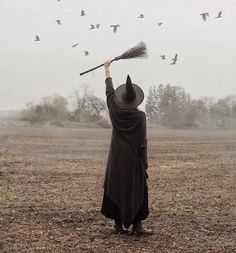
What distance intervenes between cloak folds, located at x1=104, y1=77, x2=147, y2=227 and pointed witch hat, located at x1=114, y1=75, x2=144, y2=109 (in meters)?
0.07

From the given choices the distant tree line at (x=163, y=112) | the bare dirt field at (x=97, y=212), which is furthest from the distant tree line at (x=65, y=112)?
the bare dirt field at (x=97, y=212)

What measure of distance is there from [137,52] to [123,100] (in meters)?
0.87

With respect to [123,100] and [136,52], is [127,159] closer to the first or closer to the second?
[123,100]

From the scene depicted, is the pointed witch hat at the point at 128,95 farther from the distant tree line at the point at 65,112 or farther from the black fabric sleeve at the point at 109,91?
the distant tree line at the point at 65,112

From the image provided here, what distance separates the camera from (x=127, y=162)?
8.02m

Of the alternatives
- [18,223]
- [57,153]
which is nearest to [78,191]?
[18,223]

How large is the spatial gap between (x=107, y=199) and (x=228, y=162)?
13041mm

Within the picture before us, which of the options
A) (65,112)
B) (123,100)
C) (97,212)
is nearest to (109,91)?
(123,100)

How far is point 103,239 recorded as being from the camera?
26.0 ft

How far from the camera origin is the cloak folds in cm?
797

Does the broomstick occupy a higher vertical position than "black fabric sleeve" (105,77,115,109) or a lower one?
higher

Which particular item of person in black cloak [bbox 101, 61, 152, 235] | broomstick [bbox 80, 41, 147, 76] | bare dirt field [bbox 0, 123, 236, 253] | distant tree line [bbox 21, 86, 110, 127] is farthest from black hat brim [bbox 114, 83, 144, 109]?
distant tree line [bbox 21, 86, 110, 127]

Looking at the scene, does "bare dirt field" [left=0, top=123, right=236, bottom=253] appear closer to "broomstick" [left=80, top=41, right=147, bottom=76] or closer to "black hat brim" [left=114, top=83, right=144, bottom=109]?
"black hat brim" [left=114, top=83, right=144, bottom=109]

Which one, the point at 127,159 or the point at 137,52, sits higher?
the point at 137,52
